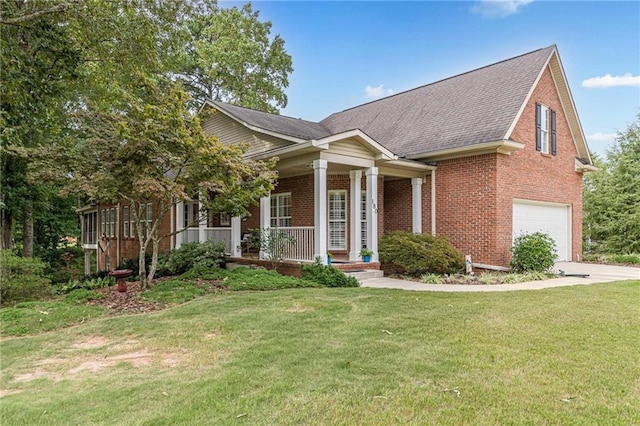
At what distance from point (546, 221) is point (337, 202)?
25.0 feet

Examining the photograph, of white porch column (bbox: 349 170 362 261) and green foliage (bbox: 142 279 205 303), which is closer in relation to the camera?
green foliage (bbox: 142 279 205 303)

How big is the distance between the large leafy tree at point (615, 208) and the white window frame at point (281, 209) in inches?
667

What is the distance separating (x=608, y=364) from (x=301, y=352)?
10.6 ft

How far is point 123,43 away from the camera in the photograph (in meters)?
9.02

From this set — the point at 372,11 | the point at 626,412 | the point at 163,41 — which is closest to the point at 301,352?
the point at 626,412

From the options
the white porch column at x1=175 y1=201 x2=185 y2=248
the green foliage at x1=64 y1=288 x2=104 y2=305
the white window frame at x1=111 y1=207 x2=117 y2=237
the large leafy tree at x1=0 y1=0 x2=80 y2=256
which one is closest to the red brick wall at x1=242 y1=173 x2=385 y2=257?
the white porch column at x1=175 y1=201 x2=185 y2=248

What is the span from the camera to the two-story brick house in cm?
1165

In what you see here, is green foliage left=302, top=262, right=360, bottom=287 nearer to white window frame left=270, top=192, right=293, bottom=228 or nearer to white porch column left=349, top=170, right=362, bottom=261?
white porch column left=349, top=170, right=362, bottom=261

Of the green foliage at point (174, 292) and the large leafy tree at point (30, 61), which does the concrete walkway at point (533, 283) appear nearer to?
the green foliage at point (174, 292)

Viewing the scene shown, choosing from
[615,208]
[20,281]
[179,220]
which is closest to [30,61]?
[20,281]

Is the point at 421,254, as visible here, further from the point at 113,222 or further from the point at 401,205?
the point at 113,222

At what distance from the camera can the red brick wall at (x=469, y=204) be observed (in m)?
11.9

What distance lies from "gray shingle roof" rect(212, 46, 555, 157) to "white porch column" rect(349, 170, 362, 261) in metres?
1.88

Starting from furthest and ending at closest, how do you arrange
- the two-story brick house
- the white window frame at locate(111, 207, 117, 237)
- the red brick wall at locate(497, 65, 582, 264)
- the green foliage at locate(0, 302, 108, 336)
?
the white window frame at locate(111, 207, 117, 237) → the red brick wall at locate(497, 65, 582, 264) → the two-story brick house → the green foliage at locate(0, 302, 108, 336)
